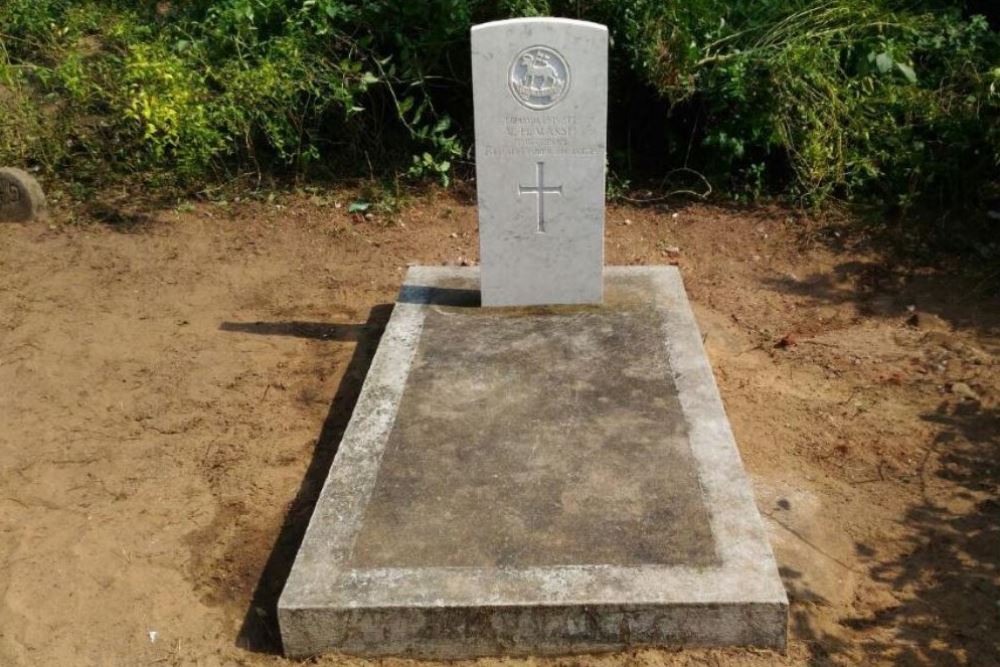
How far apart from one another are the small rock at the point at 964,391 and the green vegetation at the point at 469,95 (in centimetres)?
199

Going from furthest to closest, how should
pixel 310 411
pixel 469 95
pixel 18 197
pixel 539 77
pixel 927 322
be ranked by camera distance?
1. pixel 469 95
2. pixel 18 197
3. pixel 927 322
4. pixel 310 411
5. pixel 539 77

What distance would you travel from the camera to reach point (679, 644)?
3242 mm

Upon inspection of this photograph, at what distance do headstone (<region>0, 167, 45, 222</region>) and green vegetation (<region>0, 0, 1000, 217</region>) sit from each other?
55 centimetres

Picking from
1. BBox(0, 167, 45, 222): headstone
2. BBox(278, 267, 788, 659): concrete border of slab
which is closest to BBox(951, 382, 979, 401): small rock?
BBox(278, 267, 788, 659): concrete border of slab

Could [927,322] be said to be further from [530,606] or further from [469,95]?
[469,95]

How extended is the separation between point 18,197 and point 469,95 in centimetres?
322

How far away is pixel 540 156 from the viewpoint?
16.1ft

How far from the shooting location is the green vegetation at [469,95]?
6.73 m

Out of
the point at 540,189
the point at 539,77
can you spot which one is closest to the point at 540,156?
the point at 540,189

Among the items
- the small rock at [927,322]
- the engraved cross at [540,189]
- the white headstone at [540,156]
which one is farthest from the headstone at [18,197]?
the small rock at [927,322]

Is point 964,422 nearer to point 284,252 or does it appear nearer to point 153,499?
point 153,499

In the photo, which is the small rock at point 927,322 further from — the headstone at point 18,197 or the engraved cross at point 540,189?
the headstone at point 18,197

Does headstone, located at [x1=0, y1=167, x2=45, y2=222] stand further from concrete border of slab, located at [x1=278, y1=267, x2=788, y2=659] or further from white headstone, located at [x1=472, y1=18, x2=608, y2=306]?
concrete border of slab, located at [x1=278, y1=267, x2=788, y2=659]

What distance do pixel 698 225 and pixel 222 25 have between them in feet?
11.8
